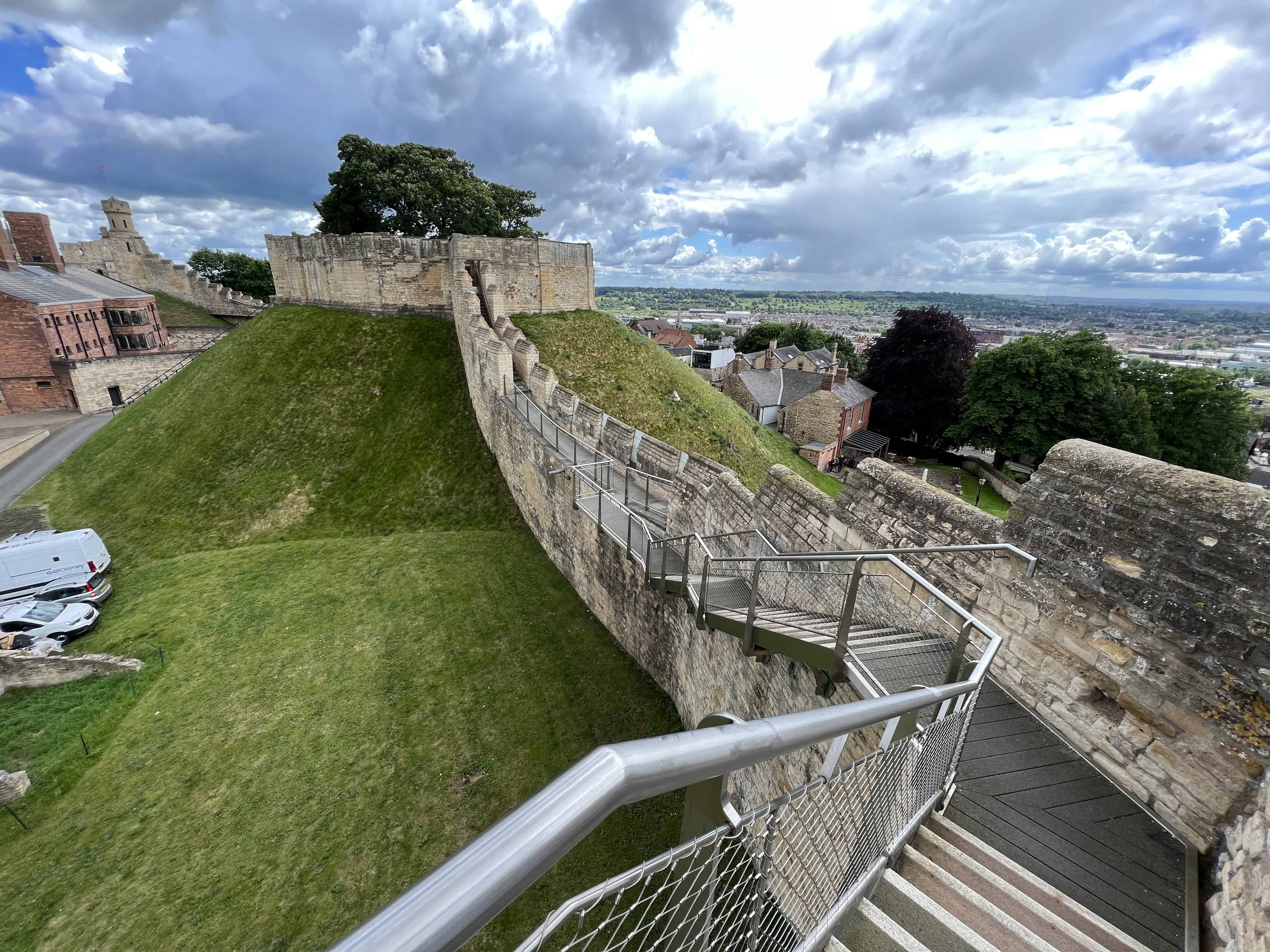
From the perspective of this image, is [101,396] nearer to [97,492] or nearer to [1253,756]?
[97,492]

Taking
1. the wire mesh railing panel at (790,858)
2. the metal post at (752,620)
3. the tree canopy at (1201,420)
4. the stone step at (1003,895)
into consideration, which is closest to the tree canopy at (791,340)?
the tree canopy at (1201,420)

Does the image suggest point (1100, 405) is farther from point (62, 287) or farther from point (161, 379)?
point (62, 287)

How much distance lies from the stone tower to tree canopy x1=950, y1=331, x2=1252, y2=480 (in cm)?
6032

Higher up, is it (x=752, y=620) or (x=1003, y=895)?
(x=752, y=620)

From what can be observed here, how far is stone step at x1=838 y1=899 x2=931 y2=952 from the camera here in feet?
8.35

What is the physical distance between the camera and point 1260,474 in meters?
39.5

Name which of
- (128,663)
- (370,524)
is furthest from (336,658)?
(370,524)

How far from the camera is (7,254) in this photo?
31.6m

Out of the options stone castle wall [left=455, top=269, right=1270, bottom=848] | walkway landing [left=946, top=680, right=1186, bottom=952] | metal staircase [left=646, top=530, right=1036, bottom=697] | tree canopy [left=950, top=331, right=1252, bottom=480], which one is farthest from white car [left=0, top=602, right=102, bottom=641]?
tree canopy [left=950, top=331, right=1252, bottom=480]

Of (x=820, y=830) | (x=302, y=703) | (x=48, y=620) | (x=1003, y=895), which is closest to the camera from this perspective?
(x=820, y=830)

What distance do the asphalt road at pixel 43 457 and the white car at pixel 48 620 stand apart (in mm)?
8928

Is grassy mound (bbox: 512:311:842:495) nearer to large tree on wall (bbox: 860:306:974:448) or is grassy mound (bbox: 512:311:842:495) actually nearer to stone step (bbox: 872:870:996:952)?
large tree on wall (bbox: 860:306:974:448)

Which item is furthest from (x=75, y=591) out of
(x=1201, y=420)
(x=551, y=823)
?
(x=1201, y=420)

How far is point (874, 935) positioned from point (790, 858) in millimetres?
619
